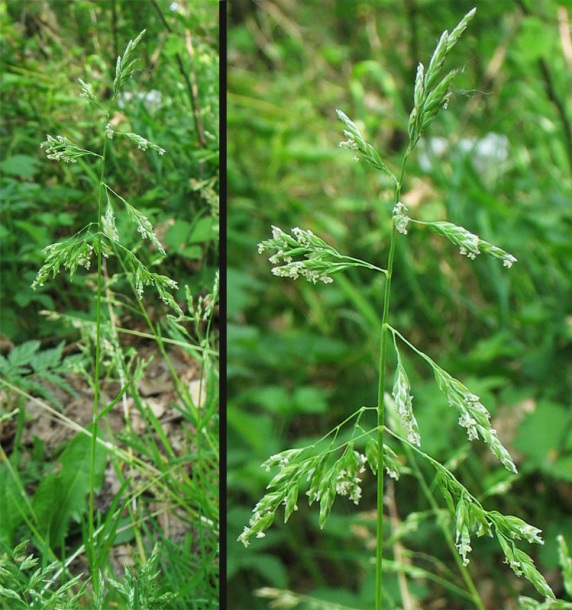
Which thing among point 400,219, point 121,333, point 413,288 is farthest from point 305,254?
point 413,288

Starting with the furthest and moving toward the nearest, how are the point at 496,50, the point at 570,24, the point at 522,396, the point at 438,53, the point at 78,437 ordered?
the point at 496,50 → the point at 570,24 → the point at 522,396 → the point at 78,437 → the point at 438,53

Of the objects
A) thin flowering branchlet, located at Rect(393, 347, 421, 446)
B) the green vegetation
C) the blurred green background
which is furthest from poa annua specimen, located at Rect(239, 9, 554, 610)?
the blurred green background

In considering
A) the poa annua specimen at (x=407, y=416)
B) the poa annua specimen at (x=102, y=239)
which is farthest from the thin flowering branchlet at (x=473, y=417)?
the poa annua specimen at (x=102, y=239)

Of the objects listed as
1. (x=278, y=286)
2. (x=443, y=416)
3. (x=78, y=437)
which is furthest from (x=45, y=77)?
(x=278, y=286)

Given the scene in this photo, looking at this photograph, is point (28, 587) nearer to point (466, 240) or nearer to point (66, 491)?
point (66, 491)

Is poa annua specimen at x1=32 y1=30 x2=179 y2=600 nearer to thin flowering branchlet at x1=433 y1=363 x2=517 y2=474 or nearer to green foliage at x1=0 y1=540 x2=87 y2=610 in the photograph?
green foliage at x1=0 y1=540 x2=87 y2=610

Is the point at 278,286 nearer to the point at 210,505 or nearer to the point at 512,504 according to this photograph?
the point at 512,504
